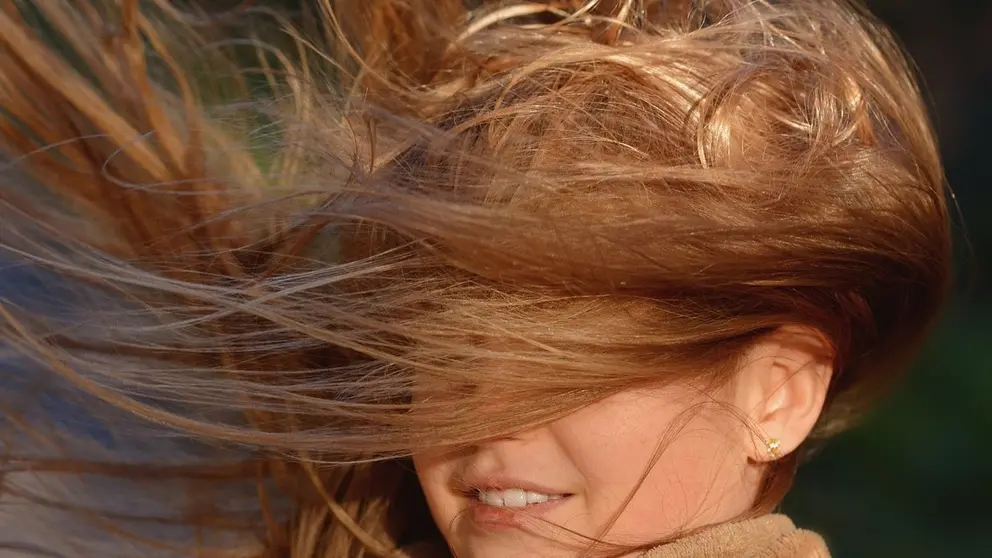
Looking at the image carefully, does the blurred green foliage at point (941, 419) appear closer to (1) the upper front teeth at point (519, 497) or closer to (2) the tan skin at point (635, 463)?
(2) the tan skin at point (635, 463)

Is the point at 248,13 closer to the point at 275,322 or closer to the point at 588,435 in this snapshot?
the point at 275,322

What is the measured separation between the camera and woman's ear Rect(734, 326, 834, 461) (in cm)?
100

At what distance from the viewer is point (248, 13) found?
1.35 m

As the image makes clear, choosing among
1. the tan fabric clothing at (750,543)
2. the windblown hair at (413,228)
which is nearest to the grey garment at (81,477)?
the windblown hair at (413,228)

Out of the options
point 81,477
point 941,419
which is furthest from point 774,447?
point 941,419

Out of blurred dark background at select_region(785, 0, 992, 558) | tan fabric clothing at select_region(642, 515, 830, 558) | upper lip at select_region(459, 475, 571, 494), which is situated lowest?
blurred dark background at select_region(785, 0, 992, 558)

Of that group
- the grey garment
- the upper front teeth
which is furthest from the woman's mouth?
the grey garment

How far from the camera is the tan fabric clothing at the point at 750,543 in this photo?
0.97m

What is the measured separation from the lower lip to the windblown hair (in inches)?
3.2

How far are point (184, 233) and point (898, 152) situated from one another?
738 mm

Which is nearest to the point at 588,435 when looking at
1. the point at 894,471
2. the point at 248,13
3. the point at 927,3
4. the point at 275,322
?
the point at 275,322

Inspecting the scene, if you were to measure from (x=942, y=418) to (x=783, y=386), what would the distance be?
0.92 m

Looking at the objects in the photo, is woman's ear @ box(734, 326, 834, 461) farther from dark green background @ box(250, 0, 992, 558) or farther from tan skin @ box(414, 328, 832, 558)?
dark green background @ box(250, 0, 992, 558)

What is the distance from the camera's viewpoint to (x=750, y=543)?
1.00 m
